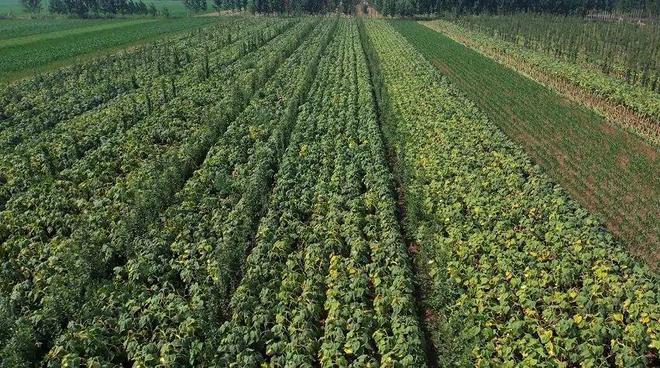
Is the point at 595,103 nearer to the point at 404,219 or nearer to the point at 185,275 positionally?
the point at 404,219

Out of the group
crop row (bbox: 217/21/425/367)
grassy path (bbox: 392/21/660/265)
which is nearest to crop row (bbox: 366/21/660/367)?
crop row (bbox: 217/21/425/367)

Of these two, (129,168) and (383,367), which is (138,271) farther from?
(129,168)

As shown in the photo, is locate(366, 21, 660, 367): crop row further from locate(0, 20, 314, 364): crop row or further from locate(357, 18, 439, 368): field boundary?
locate(0, 20, 314, 364): crop row

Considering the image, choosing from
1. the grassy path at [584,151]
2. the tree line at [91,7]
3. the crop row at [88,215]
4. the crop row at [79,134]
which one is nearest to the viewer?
the crop row at [88,215]

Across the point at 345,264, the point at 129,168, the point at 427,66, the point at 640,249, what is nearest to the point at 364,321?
the point at 345,264

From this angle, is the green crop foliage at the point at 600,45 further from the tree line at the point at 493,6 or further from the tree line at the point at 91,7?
the tree line at the point at 91,7

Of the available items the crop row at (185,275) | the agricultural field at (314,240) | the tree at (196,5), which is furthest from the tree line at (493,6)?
the crop row at (185,275)
